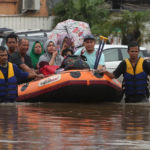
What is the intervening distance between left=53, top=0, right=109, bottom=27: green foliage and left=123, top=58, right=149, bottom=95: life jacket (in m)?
18.6

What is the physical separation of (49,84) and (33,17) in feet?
63.7

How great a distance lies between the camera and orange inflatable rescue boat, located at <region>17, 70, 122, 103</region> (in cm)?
840

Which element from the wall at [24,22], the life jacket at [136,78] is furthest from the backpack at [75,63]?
the wall at [24,22]

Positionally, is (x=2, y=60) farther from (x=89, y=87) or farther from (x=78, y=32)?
(x=78, y=32)

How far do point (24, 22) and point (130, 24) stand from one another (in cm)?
660

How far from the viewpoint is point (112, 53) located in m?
15.4

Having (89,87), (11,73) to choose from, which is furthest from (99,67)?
(11,73)

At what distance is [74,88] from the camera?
8391 mm

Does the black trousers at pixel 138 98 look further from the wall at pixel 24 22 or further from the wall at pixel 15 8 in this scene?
the wall at pixel 15 8

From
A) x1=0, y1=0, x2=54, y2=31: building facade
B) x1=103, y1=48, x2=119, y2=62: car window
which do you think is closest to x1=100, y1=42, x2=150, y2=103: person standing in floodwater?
x1=103, y1=48, x2=119, y2=62: car window

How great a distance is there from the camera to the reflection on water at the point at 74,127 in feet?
14.3

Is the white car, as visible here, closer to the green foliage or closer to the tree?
the tree

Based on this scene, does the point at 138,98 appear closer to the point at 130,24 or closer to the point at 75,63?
the point at 75,63

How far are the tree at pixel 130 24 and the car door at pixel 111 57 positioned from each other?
8721 mm
